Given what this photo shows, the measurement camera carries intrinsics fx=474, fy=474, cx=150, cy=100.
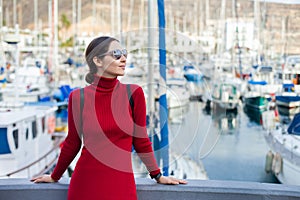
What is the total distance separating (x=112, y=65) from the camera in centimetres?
208

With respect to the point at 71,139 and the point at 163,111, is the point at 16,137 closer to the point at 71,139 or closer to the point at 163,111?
the point at 163,111

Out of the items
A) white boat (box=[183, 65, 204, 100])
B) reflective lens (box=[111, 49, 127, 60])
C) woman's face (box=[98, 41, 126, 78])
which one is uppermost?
reflective lens (box=[111, 49, 127, 60])

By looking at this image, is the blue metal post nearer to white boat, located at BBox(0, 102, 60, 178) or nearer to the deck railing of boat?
white boat, located at BBox(0, 102, 60, 178)

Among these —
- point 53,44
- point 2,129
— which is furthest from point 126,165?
point 53,44

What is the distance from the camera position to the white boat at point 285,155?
9727mm

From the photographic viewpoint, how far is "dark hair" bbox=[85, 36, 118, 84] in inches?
82.4

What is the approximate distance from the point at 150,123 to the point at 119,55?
240cm

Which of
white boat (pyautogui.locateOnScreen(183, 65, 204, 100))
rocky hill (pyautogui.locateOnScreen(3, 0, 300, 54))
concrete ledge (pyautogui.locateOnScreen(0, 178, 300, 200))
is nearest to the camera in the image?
concrete ledge (pyautogui.locateOnScreen(0, 178, 300, 200))

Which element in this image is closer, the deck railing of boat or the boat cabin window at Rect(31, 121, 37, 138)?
the deck railing of boat

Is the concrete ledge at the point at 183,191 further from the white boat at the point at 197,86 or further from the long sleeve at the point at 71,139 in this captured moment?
the white boat at the point at 197,86

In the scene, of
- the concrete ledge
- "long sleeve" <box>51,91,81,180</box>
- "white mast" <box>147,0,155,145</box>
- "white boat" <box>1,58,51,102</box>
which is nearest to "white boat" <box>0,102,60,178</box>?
"white mast" <box>147,0,155,145</box>

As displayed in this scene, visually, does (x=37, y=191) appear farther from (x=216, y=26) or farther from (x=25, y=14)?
(x=25, y=14)

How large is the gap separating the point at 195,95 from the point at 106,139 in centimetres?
242

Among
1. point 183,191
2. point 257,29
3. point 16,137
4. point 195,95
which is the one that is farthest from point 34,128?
point 257,29
